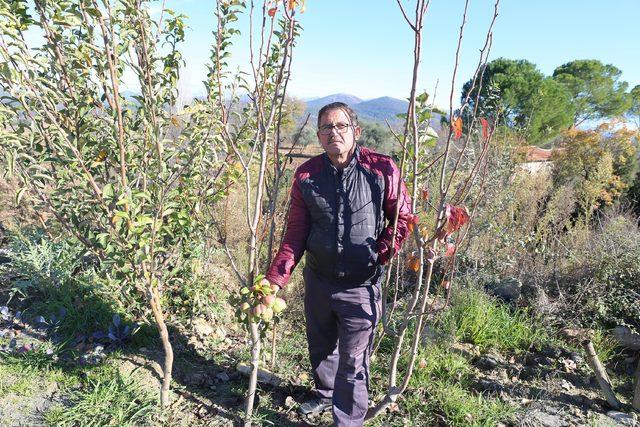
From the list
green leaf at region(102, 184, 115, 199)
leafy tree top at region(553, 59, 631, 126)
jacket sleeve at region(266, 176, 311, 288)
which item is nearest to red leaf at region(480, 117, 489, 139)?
jacket sleeve at region(266, 176, 311, 288)

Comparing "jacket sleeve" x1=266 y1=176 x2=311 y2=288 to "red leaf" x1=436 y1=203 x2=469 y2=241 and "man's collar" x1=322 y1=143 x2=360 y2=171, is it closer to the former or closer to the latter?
"man's collar" x1=322 y1=143 x2=360 y2=171

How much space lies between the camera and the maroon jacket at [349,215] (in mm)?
1947

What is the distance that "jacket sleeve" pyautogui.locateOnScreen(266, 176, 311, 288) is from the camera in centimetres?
204

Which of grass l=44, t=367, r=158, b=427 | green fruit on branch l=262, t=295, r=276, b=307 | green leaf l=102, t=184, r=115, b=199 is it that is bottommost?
grass l=44, t=367, r=158, b=427

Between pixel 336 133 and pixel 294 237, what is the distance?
596 millimetres

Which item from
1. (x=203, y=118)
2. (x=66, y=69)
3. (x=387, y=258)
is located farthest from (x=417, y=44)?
(x=66, y=69)

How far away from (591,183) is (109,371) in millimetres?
8493

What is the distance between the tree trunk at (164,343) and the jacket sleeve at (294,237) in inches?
22.5

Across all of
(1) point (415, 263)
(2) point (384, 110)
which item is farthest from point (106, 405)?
(2) point (384, 110)

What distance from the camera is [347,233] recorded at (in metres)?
1.95

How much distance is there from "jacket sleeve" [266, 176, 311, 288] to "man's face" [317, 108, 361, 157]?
260mm

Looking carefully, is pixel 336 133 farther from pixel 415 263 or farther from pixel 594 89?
pixel 594 89

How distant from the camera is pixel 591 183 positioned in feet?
24.9

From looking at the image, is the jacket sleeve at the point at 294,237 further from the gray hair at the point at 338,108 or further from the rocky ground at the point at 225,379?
the rocky ground at the point at 225,379
